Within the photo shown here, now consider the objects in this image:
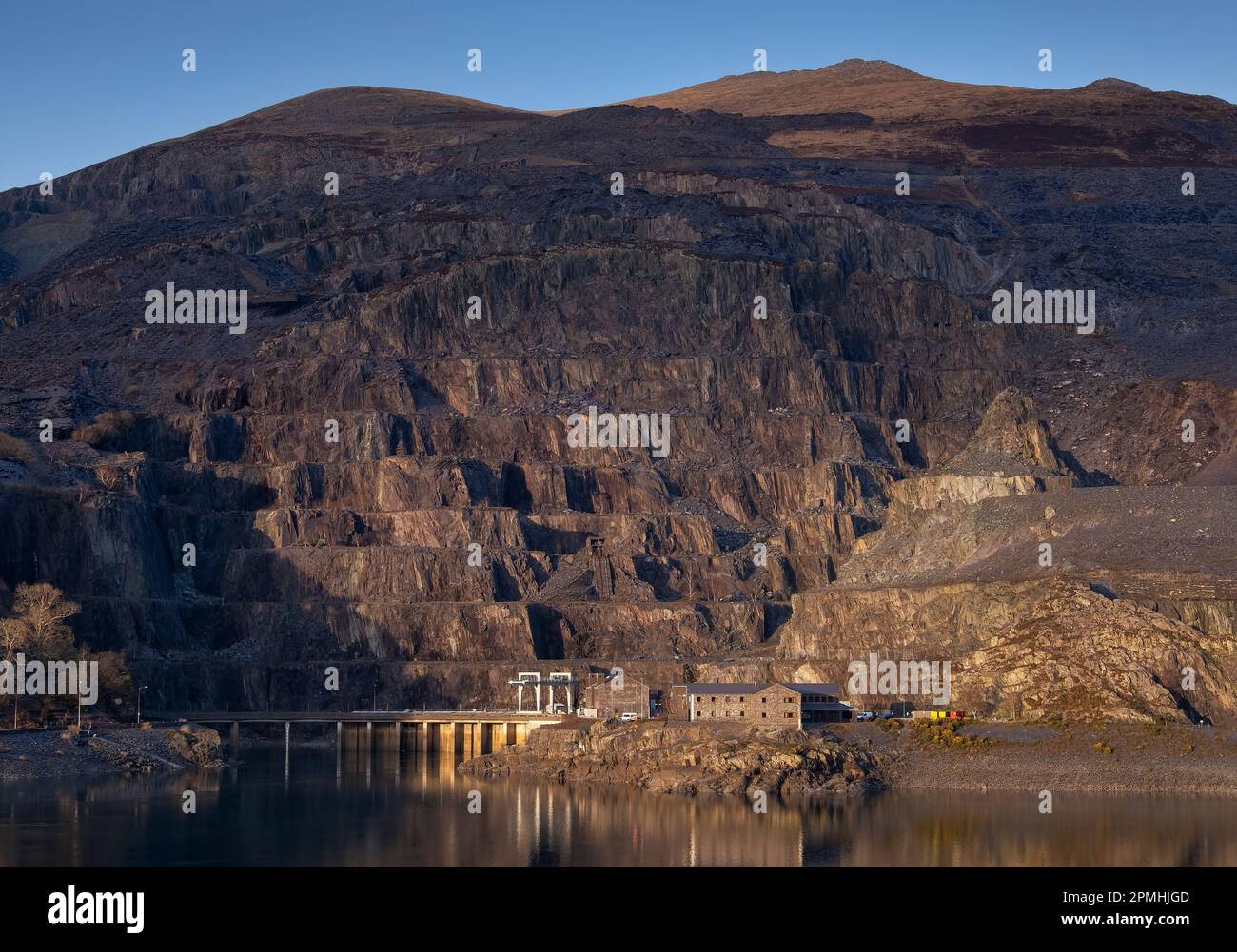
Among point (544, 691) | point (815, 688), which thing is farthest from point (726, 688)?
point (544, 691)

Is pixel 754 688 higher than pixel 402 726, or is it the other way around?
pixel 754 688

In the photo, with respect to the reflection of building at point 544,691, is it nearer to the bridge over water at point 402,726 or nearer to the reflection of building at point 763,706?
the bridge over water at point 402,726

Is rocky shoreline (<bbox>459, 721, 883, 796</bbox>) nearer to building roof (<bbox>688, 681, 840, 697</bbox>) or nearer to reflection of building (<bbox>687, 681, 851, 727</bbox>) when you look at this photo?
reflection of building (<bbox>687, 681, 851, 727</bbox>)

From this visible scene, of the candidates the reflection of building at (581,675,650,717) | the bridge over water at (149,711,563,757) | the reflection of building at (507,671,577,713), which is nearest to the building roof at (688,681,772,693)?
the reflection of building at (581,675,650,717)

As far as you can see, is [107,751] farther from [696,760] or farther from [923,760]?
[923,760]

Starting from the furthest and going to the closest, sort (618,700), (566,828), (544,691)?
(544,691) → (618,700) → (566,828)
